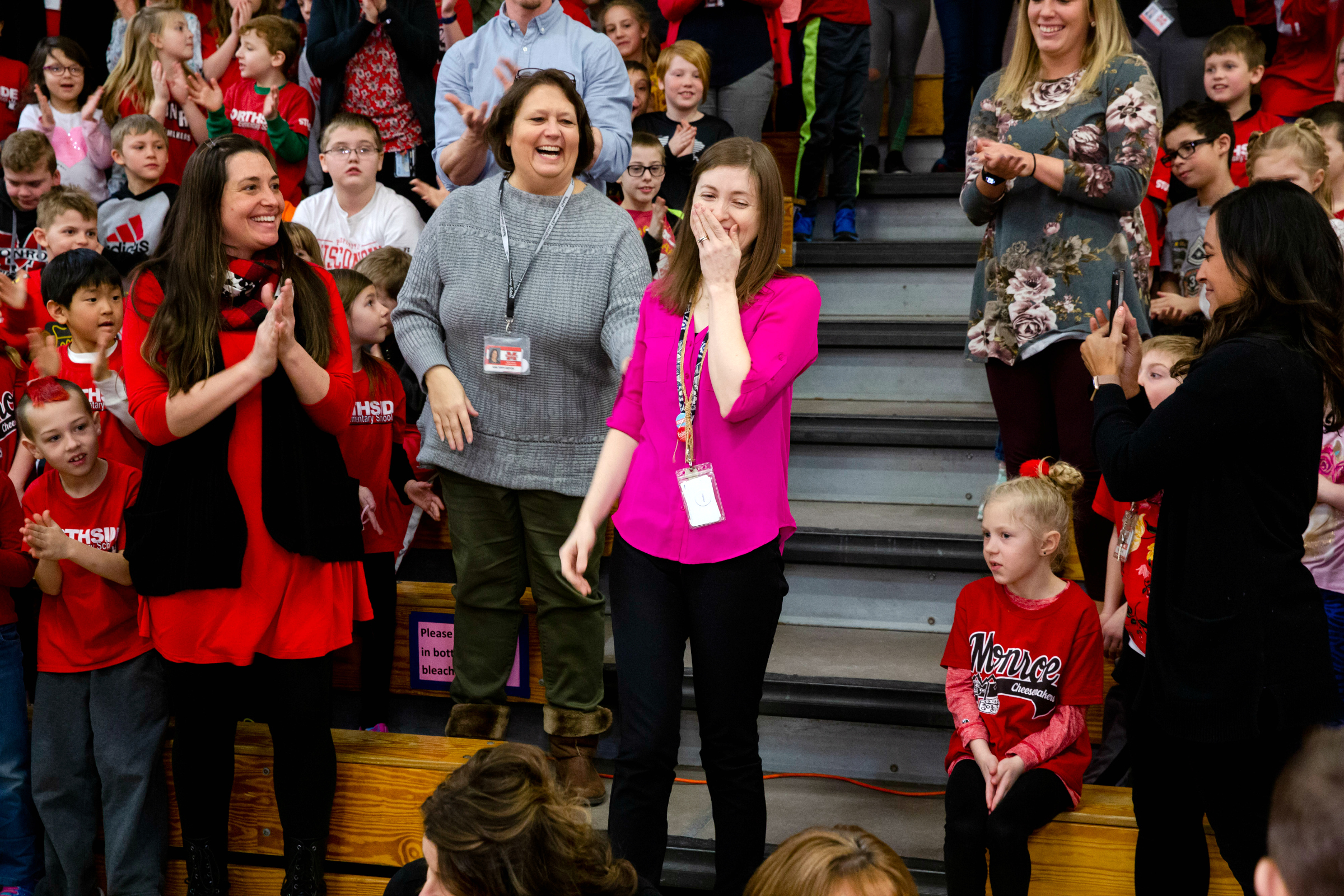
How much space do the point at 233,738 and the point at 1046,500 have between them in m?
1.79

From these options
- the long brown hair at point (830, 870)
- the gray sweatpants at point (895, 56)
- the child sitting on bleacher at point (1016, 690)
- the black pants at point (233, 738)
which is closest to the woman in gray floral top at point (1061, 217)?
the child sitting on bleacher at point (1016, 690)

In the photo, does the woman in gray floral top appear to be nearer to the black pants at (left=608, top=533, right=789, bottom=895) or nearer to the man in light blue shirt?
the man in light blue shirt

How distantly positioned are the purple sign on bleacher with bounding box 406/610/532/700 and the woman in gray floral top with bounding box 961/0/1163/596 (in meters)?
1.55

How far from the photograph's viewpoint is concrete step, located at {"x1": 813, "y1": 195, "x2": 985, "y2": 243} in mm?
4855

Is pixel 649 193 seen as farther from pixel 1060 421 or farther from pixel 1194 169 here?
pixel 1194 169

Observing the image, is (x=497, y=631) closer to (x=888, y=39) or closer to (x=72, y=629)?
(x=72, y=629)

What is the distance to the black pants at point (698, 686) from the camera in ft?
6.33

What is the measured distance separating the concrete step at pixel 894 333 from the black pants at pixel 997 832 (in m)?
2.08

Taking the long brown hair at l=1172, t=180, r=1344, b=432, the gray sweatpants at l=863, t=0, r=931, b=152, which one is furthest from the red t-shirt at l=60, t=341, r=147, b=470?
the gray sweatpants at l=863, t=0, r=931, b=152

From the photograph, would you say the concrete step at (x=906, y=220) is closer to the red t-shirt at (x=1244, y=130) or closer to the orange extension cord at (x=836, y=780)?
the red t-shirt at (x=1244, y=130)

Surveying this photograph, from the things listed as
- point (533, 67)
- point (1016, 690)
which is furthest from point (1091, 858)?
point (533, 67)

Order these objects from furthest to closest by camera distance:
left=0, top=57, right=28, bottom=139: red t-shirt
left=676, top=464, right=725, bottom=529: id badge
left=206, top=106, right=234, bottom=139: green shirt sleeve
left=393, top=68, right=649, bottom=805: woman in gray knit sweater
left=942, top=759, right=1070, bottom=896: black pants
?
1. left=0, top=57, right=28, bottom=139: red t-shirt
2. left=206, top=106, right=234, bottom=139: green shirt sleeve
3. left=393, top=68, right=649, bottom=805: woman in gray knit sweater
4. left=942, top=759, right=1070, bottom=896: black pants
5. left=676, top=464, right=725, bottom=529: id badge

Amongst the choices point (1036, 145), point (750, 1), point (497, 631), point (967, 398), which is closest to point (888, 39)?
point (750, 1)

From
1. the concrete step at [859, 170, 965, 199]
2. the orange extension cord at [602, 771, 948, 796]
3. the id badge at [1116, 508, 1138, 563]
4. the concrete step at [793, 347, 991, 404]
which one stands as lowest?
the orange extension cord at [602, 771, 948, 796]
